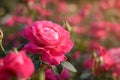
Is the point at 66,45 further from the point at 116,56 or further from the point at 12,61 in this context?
the point at 116,56

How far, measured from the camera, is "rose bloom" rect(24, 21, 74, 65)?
1.57 m

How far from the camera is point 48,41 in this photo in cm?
157

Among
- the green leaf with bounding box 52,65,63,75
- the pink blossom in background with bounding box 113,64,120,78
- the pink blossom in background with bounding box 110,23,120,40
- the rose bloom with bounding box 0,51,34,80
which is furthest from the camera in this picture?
the pink blossom in background with bounding box 110,23,120,40

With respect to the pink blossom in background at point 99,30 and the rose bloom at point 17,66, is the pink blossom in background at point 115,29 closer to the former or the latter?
the pink blossom in background at point 99,30

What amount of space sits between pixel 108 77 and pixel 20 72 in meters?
1.46

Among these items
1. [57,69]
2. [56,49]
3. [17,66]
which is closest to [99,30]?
[57,69]

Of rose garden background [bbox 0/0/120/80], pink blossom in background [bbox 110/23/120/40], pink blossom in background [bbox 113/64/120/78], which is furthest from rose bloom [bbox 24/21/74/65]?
pink blossom in background [bbox 110/23/120/40]

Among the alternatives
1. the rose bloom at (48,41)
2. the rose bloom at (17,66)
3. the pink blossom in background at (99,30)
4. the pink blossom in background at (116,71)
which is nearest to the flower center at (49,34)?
the rose bloom at (48,41)

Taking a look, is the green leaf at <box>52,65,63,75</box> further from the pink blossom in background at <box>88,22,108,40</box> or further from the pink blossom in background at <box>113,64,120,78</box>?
the pink blossom in background at <box>88,22,108,40</box>

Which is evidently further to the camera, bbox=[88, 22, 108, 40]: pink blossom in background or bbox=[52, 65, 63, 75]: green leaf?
bbox=[88, 22, 108, 40]: pink blossom in background

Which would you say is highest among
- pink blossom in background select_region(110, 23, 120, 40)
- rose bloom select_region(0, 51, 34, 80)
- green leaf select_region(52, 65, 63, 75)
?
rose bloom select_region(0, 51, 34, 80)

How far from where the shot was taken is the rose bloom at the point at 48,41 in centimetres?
157

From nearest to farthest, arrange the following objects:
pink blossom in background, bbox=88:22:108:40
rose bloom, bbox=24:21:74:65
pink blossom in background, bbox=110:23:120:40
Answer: rose bloom, bbox=24:21:74:65, pink blossom in background, bbox=88:22:108:40, pink blossom in background, bbox=110:23:120:40

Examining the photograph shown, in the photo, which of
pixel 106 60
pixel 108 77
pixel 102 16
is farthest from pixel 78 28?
pixel 106 60
